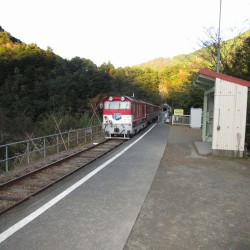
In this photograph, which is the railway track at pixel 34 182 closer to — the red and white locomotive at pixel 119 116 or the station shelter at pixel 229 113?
the station shelter at pixel 229 113

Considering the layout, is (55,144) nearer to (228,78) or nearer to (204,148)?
(204,148)

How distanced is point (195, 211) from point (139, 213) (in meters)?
1.13

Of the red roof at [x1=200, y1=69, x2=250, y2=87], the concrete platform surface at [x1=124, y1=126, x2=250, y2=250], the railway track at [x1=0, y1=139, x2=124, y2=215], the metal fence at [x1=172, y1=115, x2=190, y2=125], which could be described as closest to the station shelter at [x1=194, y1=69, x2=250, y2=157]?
the red roof at [x1=200, y1=69, x2=250, y2=87]

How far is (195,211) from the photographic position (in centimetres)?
607

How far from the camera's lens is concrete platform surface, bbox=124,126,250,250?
472 centimetres

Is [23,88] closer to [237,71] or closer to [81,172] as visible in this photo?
[237,71]

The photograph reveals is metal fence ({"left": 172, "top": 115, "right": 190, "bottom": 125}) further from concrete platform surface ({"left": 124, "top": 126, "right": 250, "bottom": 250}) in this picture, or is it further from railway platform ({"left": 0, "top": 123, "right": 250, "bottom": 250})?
railway platform ({"left": 0, "top": 123, "right": 250, "bottom": 250})

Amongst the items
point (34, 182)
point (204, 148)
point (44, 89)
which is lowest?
point (34, 182)

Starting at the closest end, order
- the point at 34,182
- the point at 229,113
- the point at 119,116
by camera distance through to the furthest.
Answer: the point at 34,182
the point at 229,113
the point at 119,116

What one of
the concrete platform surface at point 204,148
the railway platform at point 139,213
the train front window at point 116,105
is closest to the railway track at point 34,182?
the railway platform at point 139,213

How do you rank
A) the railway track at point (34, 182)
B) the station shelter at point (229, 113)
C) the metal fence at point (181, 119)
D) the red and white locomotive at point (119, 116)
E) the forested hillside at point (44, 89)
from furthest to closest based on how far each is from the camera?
the forested hillside at point (44, 89) → the metal fence at point (181, 119) → the red and white locomotive at point (119, 116) → the station shelter at point (229, 113) → the railway track at point (34, 182)

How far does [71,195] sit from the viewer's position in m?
7.04

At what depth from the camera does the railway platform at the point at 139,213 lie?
4691 mm

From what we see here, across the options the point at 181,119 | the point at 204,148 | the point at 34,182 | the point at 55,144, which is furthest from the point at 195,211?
the point at 181,119
